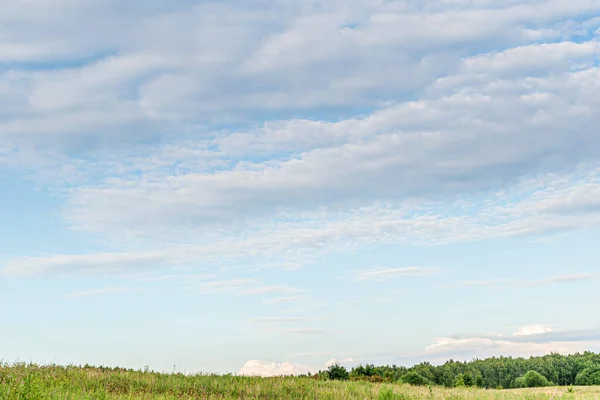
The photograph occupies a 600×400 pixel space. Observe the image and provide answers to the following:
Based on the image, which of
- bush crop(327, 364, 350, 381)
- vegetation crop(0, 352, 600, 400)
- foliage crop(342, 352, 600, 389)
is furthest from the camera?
foliage crop(342, 352, 600, 389)

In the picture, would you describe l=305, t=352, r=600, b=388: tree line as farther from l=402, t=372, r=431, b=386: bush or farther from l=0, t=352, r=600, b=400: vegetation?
l=0, t=352, r=600, b=400: vegetation

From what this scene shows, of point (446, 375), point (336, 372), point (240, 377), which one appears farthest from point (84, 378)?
point (446, 375)

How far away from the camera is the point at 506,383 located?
131 ft

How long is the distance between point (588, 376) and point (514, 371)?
18.1 ft

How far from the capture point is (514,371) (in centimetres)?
4066

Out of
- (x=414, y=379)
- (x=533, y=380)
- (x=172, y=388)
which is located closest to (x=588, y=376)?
(x=533, y=380)

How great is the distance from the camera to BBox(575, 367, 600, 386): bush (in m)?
35.3

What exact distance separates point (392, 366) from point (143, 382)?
21690 mm

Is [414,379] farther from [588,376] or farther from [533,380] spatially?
[588,376]

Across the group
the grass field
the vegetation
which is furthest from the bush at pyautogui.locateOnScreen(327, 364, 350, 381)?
the grass field

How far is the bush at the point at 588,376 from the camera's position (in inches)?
1389

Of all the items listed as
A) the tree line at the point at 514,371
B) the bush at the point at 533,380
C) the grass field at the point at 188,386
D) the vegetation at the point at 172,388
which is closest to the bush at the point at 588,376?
the tree line at the point at 514,371

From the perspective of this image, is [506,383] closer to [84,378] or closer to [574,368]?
[574,368]

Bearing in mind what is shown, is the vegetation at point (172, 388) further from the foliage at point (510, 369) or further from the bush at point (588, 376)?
the foliage at point (510, 369)
